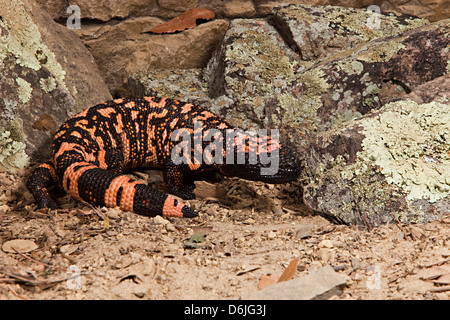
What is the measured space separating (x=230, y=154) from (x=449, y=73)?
174 cm

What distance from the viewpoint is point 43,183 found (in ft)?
11.3

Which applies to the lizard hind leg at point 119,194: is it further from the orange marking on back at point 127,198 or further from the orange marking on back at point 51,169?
the orange marking on back at point 51,169

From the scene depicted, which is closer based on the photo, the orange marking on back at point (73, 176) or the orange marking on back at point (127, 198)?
the orange marking on back at point (127, 198)

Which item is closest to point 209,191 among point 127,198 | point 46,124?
point 127,198

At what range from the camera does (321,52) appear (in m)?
4.23

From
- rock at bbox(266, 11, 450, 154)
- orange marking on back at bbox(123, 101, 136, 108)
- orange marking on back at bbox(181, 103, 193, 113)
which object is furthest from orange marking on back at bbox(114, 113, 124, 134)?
rock at bbox(266, 11, 450, 154)

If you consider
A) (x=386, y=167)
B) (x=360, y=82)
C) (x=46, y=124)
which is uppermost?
(x=360, y=82)

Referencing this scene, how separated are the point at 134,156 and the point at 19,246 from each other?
5.28 feet

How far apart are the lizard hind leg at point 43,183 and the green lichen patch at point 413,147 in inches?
88.8

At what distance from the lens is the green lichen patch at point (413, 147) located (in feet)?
8.66

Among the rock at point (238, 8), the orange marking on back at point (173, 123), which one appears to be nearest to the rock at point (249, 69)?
the rock at point (238, 8)

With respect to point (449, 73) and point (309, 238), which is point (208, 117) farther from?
point (449, 73)

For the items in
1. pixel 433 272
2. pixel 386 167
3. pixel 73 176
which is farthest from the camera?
pixel 73 176

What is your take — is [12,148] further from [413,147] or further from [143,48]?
[413,147]
